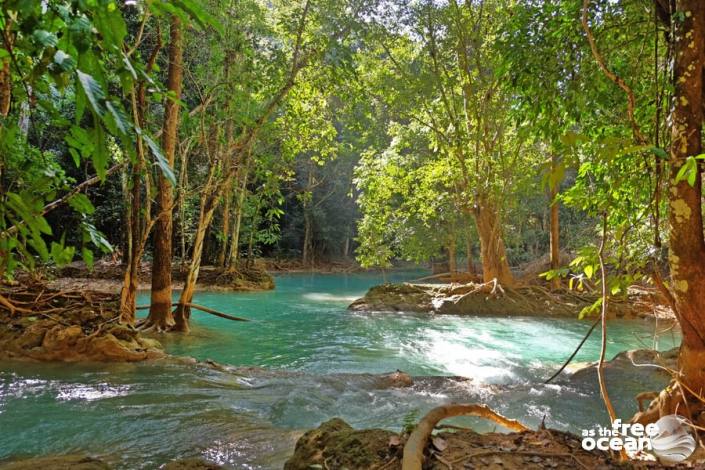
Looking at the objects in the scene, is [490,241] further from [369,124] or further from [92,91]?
[92,91]

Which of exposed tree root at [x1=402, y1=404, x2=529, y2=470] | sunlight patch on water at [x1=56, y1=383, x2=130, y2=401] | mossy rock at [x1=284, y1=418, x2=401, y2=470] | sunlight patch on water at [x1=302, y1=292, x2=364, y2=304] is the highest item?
exposed tree root at [x1=402, y1=404, x2=529, y2=470]

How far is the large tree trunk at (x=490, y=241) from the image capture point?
14734mm

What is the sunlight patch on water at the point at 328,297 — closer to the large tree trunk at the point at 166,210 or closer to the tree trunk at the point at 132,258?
the large tree trunk at the point at 166,210

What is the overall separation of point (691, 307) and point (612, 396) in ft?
11.1

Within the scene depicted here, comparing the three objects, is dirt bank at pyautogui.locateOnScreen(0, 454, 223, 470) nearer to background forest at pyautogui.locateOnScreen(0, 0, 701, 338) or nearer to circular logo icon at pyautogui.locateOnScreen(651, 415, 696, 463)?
background forest at pyautogui.locateOnScreen(0, 0, 701, 338)

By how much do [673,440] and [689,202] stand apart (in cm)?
161

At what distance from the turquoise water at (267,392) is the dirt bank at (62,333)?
351 mm

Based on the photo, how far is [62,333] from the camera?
651cm

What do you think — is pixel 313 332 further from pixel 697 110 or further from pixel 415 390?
pixel 697 110

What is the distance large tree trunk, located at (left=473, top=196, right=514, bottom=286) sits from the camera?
14734 millimetres

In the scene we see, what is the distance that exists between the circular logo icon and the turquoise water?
2024mm

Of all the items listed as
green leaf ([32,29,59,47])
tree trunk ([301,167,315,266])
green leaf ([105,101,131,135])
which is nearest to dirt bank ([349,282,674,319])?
green leaf ([105,101,131,135])

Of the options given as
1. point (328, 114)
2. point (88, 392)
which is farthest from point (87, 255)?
point (328, 114)

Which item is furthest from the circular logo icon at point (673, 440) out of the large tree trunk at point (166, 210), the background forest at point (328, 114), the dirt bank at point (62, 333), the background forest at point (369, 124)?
the large tree trunk at point (166, 210)
